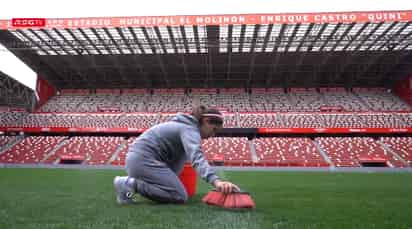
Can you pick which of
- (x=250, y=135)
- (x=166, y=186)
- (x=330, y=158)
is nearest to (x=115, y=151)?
(x=250, y=135)

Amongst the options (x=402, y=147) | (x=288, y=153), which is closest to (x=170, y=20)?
(x=288, y=153)

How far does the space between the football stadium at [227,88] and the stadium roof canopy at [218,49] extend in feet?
0.36

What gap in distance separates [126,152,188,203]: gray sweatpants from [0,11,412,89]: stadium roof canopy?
63.7 ft

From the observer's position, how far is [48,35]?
24.1 m

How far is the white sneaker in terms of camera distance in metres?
3.37

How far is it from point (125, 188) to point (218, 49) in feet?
81.3

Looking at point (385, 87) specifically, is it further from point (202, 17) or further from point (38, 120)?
point (38, 120)

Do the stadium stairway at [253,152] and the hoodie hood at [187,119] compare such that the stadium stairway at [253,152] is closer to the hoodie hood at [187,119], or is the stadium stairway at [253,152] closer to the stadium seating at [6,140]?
the hoodie hood at [187,119]

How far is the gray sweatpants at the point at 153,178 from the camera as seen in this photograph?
3.26 m

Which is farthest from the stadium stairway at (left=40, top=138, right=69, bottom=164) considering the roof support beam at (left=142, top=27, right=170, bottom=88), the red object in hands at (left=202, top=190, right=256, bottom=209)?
the red object in hands at (left=202, top=190, right=256, bottom=209)

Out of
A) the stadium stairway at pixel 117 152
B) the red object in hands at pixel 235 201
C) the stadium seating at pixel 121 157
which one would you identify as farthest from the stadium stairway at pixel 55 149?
the red object in hands at pixel 235 201

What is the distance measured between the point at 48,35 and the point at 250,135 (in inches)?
756

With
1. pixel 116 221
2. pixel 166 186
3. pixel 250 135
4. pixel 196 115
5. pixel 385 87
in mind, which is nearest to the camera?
pixel 116 221

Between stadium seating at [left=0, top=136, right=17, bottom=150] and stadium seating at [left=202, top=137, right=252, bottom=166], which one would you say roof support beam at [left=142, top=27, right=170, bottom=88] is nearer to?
stadium seating at [left=202, top=137, right=252, bottom=166]
